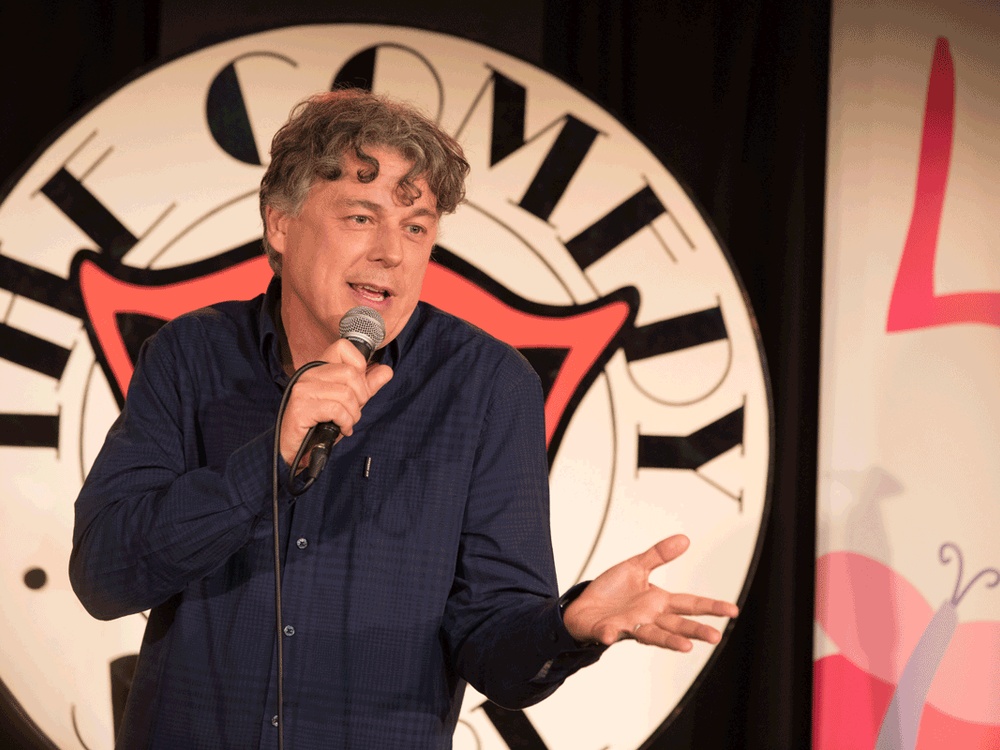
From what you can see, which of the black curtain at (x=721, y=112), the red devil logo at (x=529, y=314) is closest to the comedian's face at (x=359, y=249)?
the red devil logo at (x=529, y=314)

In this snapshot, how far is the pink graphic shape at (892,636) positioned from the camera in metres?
2.44

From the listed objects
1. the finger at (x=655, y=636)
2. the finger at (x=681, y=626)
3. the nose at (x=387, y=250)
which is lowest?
the finger at (x=655, y=636)

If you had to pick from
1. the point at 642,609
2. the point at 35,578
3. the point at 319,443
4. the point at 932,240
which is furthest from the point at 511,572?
the point at 932,240

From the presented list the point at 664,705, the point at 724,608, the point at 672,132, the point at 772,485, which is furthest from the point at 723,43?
the point at 724,608

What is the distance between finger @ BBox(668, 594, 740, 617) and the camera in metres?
1.06

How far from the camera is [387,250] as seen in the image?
4.88ft

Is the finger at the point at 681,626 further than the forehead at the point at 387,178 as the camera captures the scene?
No

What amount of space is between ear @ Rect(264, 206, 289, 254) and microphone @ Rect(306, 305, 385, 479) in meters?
0.46

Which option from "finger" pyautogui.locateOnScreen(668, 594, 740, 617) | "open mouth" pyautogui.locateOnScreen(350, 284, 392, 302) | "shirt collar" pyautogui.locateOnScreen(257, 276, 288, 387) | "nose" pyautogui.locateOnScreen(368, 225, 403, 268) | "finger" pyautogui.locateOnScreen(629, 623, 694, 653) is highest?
"nose" pyautogui.locateOnScreen(368, 225, 403, 268)

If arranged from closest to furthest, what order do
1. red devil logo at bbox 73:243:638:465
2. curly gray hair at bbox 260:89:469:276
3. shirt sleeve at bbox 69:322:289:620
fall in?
shirt sleeve at bbox 69:322:289:620 < curly gray hair at bbox 260:89:469:276 < red devil logo at bbox 73:243:638:465

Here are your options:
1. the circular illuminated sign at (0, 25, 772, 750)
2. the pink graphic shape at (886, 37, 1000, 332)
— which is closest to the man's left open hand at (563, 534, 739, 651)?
the circular illuminated sign at (0, 25, 772, 750)

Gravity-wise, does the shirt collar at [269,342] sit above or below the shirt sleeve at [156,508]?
above

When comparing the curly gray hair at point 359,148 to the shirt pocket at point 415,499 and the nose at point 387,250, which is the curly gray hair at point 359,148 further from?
the shirt pocket at point 415,499

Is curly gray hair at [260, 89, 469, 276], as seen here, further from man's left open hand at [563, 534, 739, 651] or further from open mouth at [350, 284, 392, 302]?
man's left open hand at [563, 534, 739, 651]
